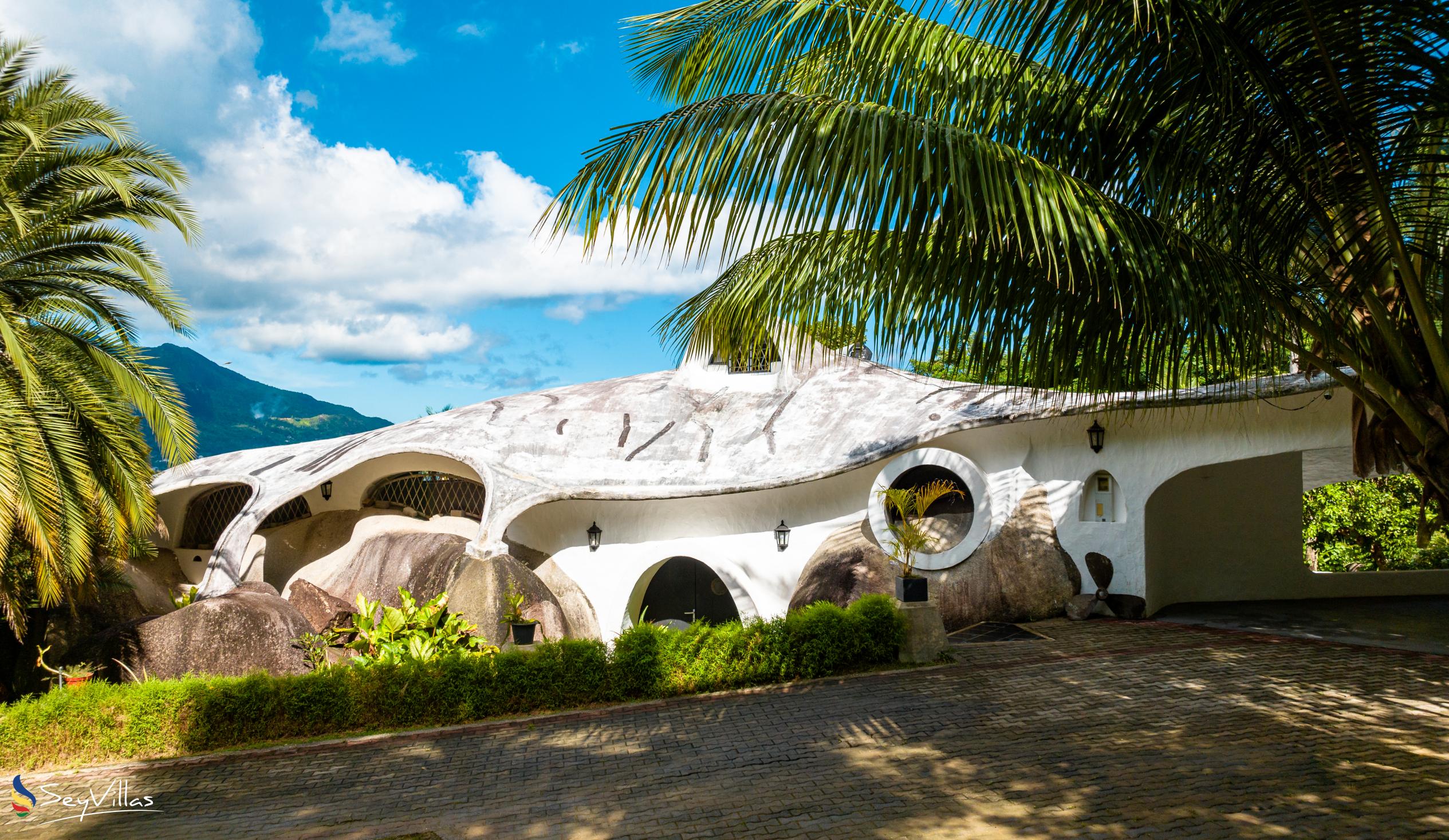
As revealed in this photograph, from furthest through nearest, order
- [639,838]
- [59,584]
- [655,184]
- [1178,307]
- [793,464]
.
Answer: [793,464]
[59,584]
[639,838]
[1178,307]
[655,184]

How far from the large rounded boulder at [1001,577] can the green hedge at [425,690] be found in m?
3.54

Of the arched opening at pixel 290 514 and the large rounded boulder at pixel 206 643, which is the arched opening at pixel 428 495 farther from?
the large rounded boulder at pixel 206 643

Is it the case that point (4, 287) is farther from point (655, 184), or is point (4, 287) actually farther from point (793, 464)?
point (793, 464)

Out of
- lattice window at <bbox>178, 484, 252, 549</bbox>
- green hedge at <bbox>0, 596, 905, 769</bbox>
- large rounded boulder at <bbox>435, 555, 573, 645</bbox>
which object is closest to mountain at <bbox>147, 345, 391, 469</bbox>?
lattice window at <bbox>178, 484, 252, 549</bbox>

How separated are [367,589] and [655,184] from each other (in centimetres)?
1539

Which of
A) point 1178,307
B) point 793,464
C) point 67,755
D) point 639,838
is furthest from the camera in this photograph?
point 793,464

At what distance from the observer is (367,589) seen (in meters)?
17.5

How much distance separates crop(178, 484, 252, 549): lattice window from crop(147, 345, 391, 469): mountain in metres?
86.3

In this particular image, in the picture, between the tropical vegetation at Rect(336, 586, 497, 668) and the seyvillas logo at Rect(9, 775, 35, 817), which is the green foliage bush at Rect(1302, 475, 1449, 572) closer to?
the tropical vegetation at Rect(336, 586, 497, 668)

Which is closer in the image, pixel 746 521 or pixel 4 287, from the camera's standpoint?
pixel 4 287

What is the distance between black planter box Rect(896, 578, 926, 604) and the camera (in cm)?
1170

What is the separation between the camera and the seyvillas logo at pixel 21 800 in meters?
7.57

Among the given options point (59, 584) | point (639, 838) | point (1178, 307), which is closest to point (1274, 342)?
point (1178, 307)

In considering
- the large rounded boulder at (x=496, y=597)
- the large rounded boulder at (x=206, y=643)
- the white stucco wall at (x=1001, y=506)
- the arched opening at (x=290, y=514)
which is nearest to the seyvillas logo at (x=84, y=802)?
the large rounded boulder at (x=206, y=643)
